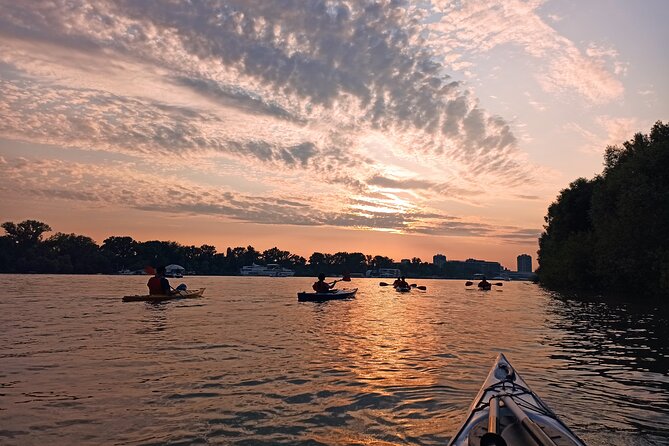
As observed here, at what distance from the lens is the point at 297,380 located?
37.1 ft

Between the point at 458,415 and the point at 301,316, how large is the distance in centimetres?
1817

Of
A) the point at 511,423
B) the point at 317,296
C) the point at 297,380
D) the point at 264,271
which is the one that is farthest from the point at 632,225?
the point at 264,271

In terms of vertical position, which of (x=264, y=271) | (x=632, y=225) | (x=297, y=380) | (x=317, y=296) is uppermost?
(x=632, y=225)

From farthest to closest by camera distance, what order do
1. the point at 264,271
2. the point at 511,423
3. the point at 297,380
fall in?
the point at 264,271 → the point at 297,380 → the point at 511,423

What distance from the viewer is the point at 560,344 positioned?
18.0 m

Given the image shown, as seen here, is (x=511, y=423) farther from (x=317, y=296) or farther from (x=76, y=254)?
(x=76, y=254)

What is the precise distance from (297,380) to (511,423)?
6187 millimetres

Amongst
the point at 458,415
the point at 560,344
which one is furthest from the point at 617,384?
the point at 560,344

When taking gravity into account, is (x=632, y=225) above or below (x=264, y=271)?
above

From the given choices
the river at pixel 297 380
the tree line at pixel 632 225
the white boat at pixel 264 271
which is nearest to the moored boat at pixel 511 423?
the river at pixel 297 380

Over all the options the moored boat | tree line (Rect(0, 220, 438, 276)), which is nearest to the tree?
tree line (Rect(0, 220, 438, 276))

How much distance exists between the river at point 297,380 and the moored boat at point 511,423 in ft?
3.58

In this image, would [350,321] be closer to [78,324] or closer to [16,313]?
[78,324]

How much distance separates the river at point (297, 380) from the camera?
25.7ft
